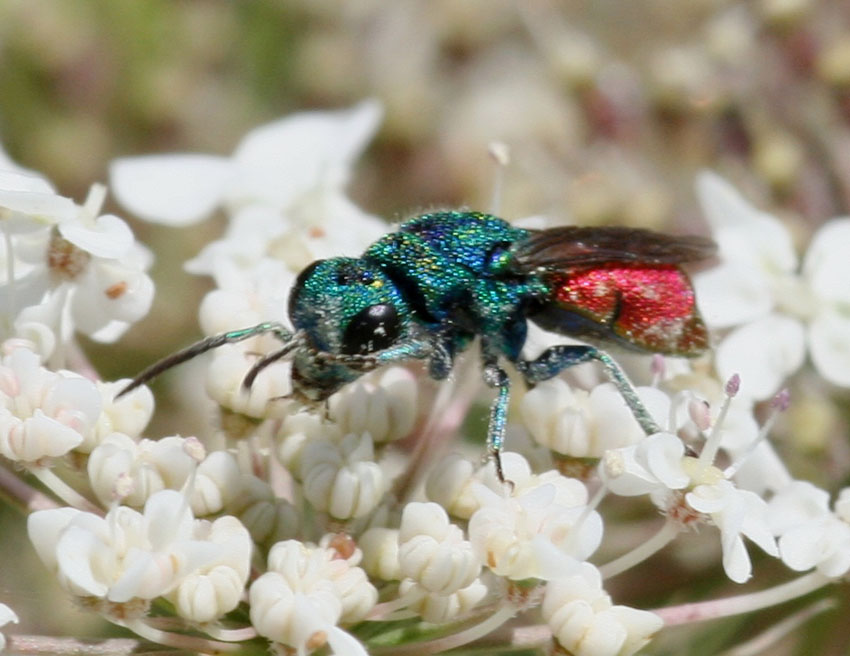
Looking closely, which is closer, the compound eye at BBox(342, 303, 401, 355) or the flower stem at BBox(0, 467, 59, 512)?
the compound eye at BBox(342, 303, 401, 355)

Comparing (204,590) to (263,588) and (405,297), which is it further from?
(405,297)

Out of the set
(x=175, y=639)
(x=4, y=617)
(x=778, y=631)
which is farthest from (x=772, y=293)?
(x=4, y=617)

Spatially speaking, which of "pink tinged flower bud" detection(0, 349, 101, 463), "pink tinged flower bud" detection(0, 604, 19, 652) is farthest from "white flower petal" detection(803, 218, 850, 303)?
"pink tinged flower bud" detection(0, 604, 19, 652)

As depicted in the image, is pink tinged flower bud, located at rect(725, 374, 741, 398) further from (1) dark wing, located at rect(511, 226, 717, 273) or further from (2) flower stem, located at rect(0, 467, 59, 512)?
(2) flower stem, located at rect(0, 467, 59, 512)

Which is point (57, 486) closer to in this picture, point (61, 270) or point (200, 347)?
point (200, 347)

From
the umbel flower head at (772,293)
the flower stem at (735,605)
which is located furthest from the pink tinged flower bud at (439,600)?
the umbel flower head at (772,293)

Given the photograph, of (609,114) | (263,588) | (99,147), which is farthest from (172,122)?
(263,588)
